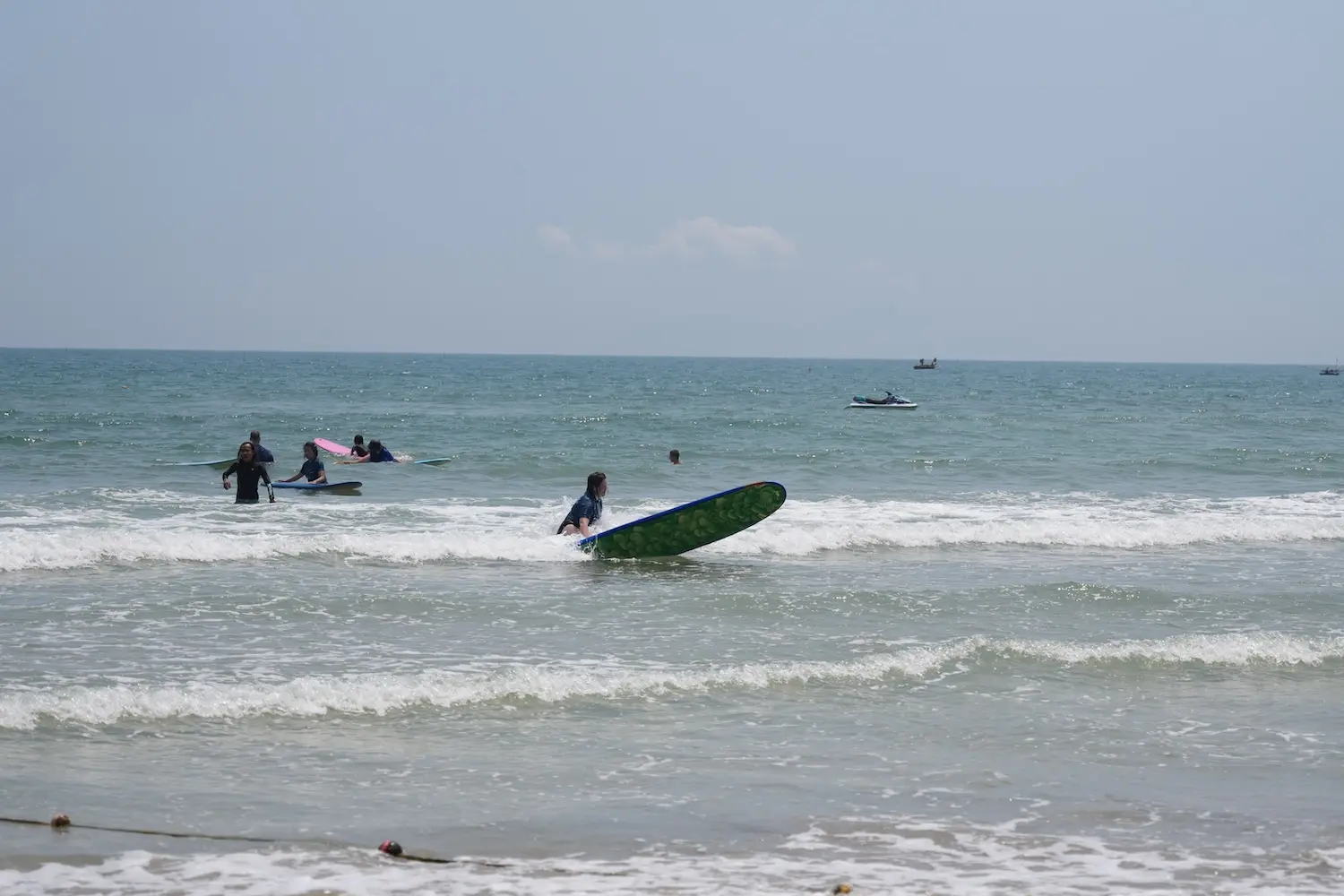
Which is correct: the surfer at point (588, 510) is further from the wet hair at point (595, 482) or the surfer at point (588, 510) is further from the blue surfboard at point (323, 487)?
the blue surfboard at point (323, 487)

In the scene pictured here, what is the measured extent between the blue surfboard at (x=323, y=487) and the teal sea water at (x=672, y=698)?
1.24 feet

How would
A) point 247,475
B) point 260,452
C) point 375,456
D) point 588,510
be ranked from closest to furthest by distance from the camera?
A: point 588,510, point 247,475, point 260,452, point 375,456

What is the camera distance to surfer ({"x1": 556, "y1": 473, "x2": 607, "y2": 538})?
54.0 feet

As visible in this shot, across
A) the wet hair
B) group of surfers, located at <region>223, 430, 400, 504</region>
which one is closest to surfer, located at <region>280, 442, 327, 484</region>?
group of surfers, located at <region>223, 430, 400, 504</region>

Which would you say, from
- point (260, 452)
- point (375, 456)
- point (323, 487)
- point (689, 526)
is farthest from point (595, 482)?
point (375, 456)

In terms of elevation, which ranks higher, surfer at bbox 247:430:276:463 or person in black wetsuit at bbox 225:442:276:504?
surfer at bbox 247:430:276:463

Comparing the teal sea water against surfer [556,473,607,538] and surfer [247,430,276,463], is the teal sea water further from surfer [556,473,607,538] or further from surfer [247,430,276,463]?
surfer [247,430,276,463]

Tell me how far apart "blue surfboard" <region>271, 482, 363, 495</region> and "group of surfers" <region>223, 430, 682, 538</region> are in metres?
0.19

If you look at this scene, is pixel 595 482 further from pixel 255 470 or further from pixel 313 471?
pixel 313 471

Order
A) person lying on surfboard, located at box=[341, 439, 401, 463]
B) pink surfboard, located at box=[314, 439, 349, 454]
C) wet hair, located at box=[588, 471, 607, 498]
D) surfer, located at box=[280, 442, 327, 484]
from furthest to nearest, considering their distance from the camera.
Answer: pink surfboard, located at box=[314, 439, 349, 454], person lying on surfboard, located at box=[341, 439, 401, 463], surfer, located at box=[280, 442, 327, 484], wet hair, located at box=[588, 471, 607, 498]

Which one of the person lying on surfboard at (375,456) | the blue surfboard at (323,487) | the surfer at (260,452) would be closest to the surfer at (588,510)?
the surfer at (260,452)

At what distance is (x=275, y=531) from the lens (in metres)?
18.5

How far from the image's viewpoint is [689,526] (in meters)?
16.8

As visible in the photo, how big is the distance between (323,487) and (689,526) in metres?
9.39
